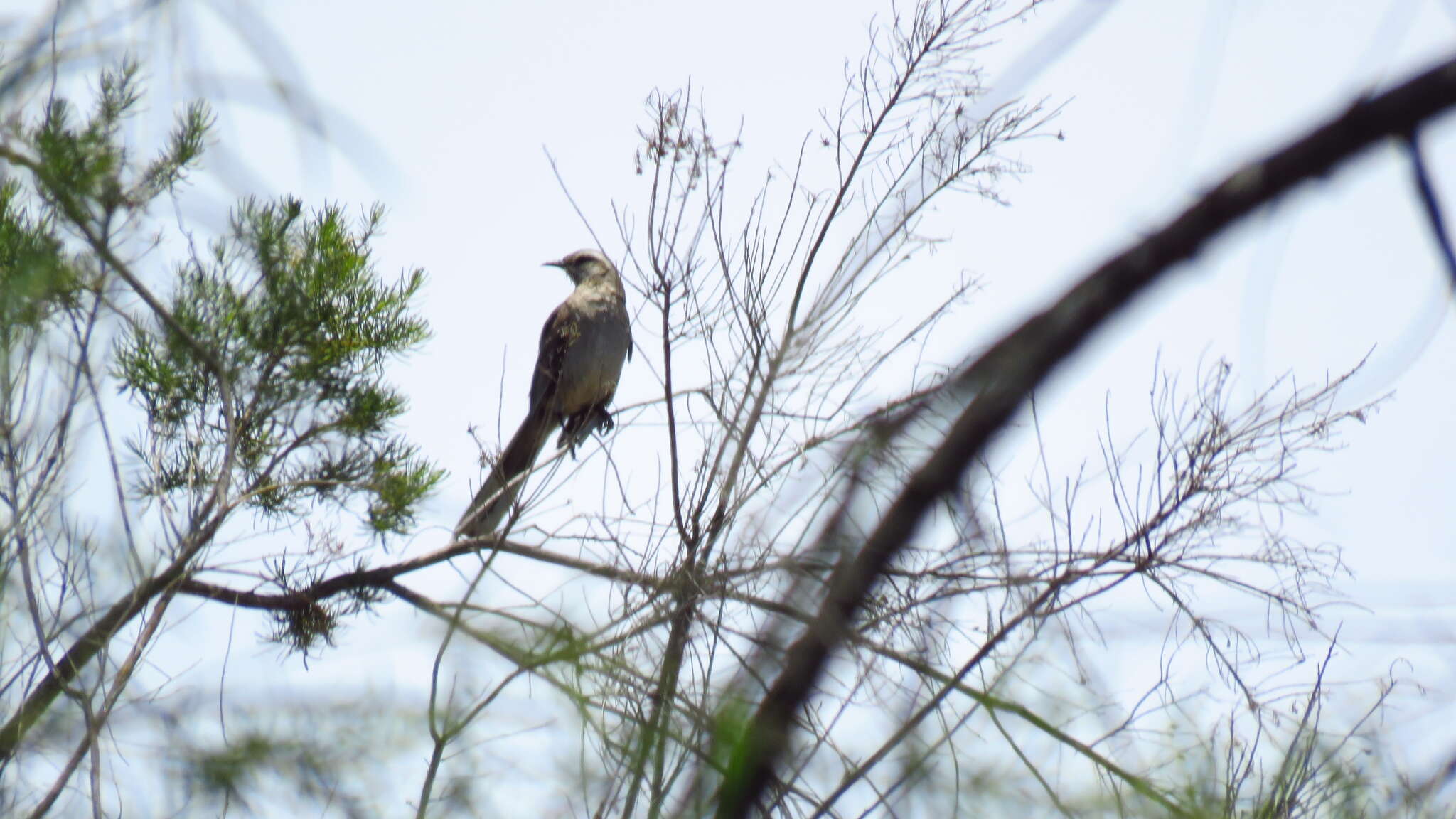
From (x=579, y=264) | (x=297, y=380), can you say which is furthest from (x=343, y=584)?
(x=579, y=264)

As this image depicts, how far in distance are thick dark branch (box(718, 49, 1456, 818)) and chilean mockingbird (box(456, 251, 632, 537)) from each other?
3891mm

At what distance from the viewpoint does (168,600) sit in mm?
3365

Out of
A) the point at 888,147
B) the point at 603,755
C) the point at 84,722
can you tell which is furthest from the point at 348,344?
the point at 603,755

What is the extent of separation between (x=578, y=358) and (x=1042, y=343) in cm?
563

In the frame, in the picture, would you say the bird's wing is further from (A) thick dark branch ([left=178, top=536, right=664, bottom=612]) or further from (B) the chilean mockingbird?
(A) thick dark branch ([left=178, top=536, right=664, bottom=612])

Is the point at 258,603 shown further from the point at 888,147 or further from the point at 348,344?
the point at 888,147

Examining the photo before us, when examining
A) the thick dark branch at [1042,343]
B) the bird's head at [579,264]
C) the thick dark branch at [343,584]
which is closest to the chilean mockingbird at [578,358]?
the bird's head at [579,264]

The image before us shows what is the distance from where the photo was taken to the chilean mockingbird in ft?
18.4

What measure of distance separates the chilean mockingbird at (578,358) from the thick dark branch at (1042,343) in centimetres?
389

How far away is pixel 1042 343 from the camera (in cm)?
89

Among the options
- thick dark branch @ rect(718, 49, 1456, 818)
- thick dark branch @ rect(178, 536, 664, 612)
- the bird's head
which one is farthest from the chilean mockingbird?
thick dark branch @ rect(718, 49, 1456, 818)

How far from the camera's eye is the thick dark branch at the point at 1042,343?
868 mm

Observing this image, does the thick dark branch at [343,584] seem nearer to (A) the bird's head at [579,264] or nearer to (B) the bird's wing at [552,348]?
(B) the bird's wing at [552,348]

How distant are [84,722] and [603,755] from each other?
1.33 m
